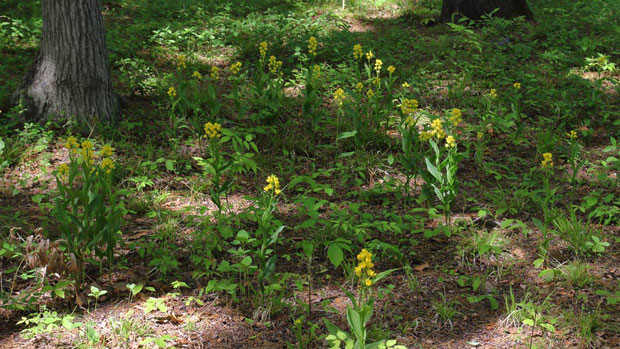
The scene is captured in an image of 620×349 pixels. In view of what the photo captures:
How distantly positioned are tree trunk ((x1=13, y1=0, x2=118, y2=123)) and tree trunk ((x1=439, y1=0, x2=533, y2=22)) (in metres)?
4.81

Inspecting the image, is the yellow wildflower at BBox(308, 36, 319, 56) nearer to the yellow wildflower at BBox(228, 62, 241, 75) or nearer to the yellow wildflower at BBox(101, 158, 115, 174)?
the yellow wildflower at BBox(228, 62, 241, 75)

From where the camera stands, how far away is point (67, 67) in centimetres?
480

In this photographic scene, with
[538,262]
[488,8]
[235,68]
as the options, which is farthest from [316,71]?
[488,8]

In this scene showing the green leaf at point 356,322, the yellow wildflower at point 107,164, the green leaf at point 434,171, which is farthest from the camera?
the green leaf at point 434,171

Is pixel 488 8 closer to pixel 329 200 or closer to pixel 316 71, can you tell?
pixel 316 71

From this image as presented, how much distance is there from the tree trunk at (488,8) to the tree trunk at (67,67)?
15.8ft

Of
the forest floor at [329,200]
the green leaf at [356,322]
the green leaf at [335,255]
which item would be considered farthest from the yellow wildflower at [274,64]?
the green leaf at [356,322]

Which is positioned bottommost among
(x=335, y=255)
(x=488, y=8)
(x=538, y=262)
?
(x=538, y=262)

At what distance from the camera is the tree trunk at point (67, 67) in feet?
15.6

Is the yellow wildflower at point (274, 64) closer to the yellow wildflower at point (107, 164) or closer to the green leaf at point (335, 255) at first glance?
the yellow wildflower at point (107, 164)

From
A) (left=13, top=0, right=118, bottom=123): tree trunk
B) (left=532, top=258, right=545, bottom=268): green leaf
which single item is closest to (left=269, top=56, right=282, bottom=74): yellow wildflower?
(left=13, top=0, right=118, bottom=123): tree trunk

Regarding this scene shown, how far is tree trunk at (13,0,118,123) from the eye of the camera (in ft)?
15.6

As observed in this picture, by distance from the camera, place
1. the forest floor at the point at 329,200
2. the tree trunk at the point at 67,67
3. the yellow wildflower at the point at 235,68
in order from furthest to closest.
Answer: the yellow wildflower at the point at 235,68 → the tree trunk at the point at 67,67 → the forest floor at the point at 329,200

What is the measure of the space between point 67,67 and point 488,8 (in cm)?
537
